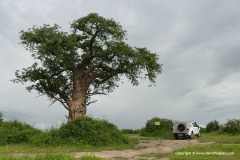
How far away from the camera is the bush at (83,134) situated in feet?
84.6

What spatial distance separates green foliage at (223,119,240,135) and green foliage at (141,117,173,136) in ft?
18.0

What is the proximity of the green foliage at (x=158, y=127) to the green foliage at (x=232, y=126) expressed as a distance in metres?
5.48

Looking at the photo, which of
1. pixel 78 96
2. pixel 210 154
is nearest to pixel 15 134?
pixel 78 96

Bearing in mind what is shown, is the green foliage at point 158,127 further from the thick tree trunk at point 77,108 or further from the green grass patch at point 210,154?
the green grass patch at point 210,154

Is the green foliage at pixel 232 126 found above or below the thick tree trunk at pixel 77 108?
below

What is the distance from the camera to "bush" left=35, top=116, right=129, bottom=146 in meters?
25.8

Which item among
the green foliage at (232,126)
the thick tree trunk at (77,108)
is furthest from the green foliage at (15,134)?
the green foliage at (232,126)

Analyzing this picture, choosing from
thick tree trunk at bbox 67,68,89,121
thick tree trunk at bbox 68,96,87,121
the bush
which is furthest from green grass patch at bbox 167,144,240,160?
thick tree trunk at bbox 67,68,89,121

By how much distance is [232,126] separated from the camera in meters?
37.8

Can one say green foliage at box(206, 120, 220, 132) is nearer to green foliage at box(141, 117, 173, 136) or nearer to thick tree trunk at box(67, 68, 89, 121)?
green foliage at box(141, 117, 173, 136)

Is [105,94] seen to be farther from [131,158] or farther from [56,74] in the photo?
[131,158]

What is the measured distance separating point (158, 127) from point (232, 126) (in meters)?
7.28

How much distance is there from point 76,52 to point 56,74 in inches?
142

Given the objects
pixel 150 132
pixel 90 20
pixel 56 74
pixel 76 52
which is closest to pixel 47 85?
pixel 56 74
